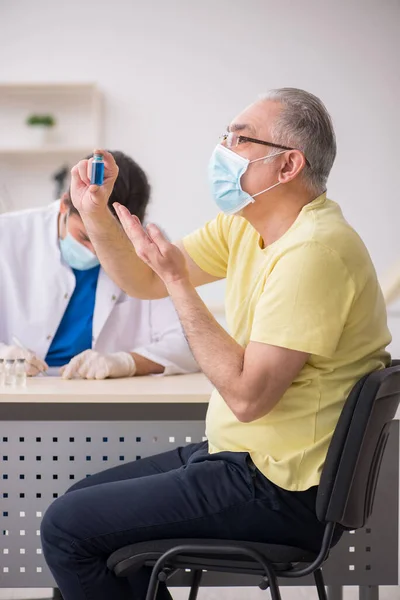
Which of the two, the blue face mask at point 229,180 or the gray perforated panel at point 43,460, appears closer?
the blue face mask at point 229,180

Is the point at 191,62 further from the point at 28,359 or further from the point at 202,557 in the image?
the point at 202,557

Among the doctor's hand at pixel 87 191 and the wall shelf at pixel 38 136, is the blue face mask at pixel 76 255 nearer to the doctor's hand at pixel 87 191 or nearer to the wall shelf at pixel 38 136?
the doctor's hand at pixel 87 191

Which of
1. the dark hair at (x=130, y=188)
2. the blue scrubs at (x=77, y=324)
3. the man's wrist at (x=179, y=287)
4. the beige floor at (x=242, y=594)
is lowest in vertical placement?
the beige floor at (x=242, y=594)

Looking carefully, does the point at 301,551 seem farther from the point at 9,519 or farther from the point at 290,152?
the point at 9,519

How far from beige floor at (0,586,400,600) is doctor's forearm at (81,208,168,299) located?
3.86 ft

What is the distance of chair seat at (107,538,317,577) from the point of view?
1436mm

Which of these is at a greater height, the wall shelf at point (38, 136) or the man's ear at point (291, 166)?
the man's ear at point (291, 166)

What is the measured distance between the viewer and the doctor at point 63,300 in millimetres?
2678

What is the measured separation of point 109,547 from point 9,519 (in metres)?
0.70

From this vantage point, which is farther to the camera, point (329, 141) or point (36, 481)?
point (36, 481)

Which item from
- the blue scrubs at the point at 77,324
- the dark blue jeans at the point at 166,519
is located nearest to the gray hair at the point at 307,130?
the dark blue jeans at the point at 166,519

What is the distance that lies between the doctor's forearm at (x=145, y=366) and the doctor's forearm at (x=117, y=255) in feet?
1.64

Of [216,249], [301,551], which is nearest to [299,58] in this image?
[216,249]

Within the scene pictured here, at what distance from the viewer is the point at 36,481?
209cm
